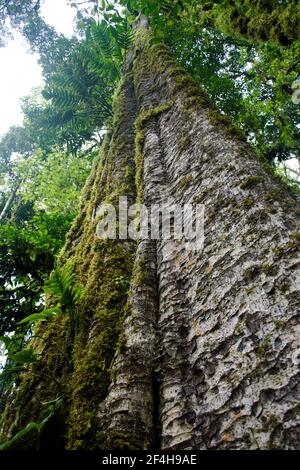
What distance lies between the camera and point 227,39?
9883 mm

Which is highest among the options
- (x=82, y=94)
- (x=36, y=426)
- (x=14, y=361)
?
(x=82, y=94)

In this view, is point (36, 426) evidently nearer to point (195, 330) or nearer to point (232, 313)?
point (195, 330)

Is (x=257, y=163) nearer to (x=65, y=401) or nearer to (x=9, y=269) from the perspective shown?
(x=65, y=401)

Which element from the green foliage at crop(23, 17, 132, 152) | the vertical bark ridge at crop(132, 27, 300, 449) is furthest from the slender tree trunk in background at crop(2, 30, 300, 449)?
the green foliage at crop(23, 17, 132, 152)

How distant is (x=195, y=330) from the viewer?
170 cm

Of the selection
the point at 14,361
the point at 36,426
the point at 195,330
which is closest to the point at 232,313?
the point at 195,330

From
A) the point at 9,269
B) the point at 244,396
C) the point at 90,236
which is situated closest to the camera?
the point at 244,396

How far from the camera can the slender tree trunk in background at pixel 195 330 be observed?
4.27 ft

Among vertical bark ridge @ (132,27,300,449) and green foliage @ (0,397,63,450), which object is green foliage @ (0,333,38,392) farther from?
vertical bark ridge @ (132,27,300,449)

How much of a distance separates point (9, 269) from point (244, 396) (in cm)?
530

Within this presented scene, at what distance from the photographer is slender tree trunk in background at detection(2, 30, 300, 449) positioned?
1.30 m

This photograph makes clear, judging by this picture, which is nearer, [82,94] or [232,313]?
[232,313]
